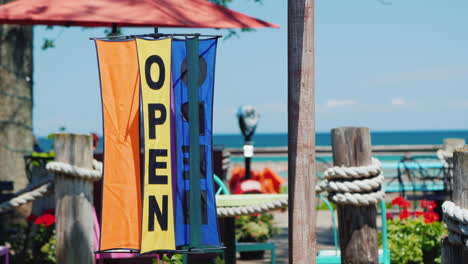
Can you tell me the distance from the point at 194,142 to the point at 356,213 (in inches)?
45.0

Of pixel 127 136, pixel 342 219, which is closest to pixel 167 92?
pixel 127 136

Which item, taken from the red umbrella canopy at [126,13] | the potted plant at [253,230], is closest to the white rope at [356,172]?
the red umbrella canopy at [126,13]

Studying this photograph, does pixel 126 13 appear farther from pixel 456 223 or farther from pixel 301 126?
pixel 456 223

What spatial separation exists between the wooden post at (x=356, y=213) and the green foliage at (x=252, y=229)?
4112 millimetres

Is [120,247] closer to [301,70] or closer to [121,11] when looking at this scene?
[301,70]

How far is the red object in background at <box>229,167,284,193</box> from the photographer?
9688 mm

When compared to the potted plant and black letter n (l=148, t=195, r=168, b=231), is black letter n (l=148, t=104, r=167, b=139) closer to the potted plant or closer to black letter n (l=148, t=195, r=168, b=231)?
black letter n (l=148, t=195, r=168, b=231)

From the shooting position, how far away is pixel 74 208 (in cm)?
499

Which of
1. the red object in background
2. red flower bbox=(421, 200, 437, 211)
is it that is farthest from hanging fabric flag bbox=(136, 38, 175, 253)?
the red object in background

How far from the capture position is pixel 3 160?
9.37 m

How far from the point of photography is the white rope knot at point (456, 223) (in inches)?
130

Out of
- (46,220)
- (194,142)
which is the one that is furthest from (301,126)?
(46,220)

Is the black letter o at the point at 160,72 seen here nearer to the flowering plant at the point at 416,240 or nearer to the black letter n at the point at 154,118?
the black letter n at the point at 154,118

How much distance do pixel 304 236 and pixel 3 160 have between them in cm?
655
